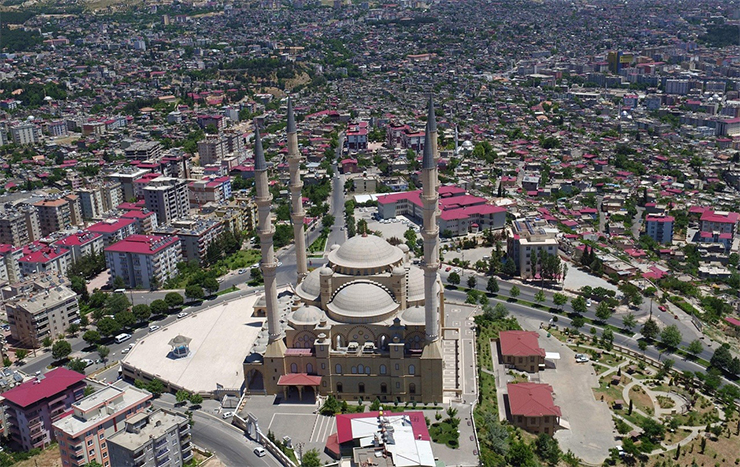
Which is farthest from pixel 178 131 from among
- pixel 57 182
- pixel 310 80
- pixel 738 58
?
pixel 738 58

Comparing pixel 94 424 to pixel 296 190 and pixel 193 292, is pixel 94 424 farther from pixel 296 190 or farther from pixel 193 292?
pixel 193 292

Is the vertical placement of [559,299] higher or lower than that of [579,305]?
higher

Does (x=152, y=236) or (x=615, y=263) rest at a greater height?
(x=152, y=236)

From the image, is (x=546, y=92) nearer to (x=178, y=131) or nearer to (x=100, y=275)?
(x=178, y=131)

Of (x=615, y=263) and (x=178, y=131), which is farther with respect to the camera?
(x=178, y=131)

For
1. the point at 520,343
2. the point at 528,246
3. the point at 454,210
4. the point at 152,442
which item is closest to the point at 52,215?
the point at 454,210

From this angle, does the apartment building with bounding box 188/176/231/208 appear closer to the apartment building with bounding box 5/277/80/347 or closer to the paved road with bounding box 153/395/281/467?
the apartment building with bounding box 5/277/80/347
